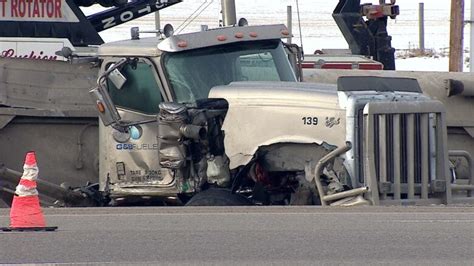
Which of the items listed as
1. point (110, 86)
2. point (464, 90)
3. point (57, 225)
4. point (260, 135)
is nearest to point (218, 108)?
point (260, 135)

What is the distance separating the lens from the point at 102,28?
22.2 meters

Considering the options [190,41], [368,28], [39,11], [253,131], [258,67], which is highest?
[190,41]

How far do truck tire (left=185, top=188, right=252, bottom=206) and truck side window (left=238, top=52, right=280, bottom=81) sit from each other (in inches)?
51.0

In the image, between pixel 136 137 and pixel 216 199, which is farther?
pixel 136 137

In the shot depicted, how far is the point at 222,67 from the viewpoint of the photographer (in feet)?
38.9

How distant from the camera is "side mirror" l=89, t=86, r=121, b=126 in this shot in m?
11.6

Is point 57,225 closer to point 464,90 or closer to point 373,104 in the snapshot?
point 373,104

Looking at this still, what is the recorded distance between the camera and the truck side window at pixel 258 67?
12.0 m

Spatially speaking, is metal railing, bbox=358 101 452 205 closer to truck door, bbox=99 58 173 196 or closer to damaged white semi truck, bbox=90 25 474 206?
damaged white semi truck, bbox=90 25 474 206

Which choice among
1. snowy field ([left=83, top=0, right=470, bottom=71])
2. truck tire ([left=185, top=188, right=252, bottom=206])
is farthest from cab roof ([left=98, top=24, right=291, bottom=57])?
snowy field ([left=83, top=0, right=470, bottom=71])

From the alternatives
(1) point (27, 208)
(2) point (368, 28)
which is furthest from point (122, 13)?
(1) point (27, 208)

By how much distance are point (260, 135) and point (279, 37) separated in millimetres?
1708

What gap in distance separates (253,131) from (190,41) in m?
1.25

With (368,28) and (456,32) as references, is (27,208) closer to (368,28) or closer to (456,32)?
(368,28)
